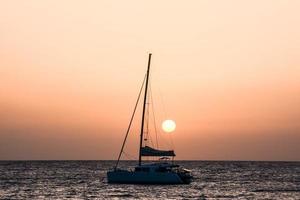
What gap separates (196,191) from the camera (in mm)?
80938

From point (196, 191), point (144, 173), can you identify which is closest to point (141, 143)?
point (144, 173)

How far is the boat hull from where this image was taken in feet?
267

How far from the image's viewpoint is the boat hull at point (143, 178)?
8150 centimetres

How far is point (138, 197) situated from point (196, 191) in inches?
523

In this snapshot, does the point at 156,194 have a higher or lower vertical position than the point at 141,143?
lower

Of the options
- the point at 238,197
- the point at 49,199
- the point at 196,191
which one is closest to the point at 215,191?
the point at 196,191

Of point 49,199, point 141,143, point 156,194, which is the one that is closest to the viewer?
point 49,199

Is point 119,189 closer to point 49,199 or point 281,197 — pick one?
point 49,199

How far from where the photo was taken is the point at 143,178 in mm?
81562

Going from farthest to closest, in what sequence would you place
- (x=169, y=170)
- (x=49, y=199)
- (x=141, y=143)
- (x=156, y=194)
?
(x=169, y=170)
(x=141, y=143)
(x=156, y=194)
(x=49, y=199)

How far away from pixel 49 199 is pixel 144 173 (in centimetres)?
1689

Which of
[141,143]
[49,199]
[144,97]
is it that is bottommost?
[49,199]

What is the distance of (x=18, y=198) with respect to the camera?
69.6 m

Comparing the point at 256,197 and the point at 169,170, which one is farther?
the point at 169,170
